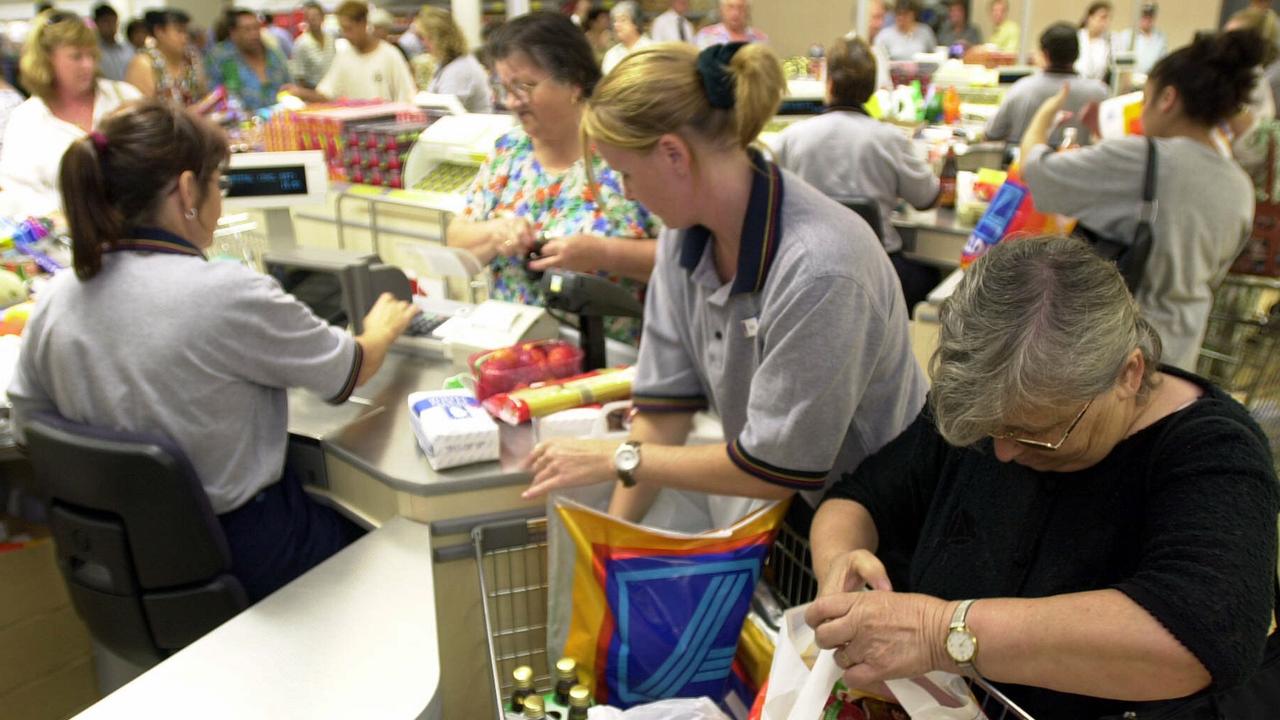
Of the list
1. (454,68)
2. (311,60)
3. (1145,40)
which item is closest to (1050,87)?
(454,68)

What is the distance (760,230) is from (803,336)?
21 cm

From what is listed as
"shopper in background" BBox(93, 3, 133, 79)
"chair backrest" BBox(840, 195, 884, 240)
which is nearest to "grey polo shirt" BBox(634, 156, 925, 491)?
"chair backrest" BBox(840, 195, 884, 240)

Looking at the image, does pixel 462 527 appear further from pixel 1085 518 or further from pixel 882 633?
pixel 1085 518

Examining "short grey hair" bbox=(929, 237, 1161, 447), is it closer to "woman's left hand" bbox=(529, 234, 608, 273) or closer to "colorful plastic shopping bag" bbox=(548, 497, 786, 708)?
"colorful plastic shopping bag" bbox=(548, 497, 786, 708)

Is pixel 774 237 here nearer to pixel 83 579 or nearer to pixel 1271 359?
pixel 83 579

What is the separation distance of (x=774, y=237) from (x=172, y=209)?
3.97 ft

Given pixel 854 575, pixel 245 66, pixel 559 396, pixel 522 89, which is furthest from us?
pixel 245 66

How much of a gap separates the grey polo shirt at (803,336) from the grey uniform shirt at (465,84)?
18.1 feet

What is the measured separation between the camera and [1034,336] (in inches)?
43.4

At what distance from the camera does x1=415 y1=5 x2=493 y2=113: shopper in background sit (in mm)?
6879

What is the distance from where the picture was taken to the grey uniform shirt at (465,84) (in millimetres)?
6867

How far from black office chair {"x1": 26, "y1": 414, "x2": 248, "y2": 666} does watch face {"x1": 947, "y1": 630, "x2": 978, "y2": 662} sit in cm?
134

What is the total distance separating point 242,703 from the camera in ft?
4.47

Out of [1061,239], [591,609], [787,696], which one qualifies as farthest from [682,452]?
[1061,239]
